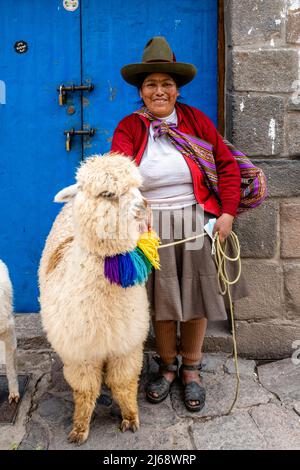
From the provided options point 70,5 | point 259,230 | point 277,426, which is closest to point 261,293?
point 259,230

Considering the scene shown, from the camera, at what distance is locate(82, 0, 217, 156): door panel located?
358 centimetres

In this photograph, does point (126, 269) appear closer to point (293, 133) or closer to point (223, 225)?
point (223, 225)

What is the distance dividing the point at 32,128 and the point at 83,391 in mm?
2198

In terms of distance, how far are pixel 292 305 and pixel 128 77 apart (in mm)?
1976

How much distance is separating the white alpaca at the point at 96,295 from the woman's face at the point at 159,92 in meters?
0.52

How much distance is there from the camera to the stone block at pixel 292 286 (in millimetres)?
3334

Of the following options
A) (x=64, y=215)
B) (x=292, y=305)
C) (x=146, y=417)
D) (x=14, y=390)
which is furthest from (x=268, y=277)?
(x=14, y=390)

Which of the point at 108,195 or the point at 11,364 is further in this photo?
the point at 11,364

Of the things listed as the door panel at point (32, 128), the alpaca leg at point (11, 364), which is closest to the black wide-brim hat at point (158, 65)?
the door panel at point (32, 128)

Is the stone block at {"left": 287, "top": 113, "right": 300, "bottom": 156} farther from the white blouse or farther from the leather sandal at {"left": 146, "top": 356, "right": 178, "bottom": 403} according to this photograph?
the leather sandal at {"left": 146, "top": 356, "right": 178, "bottom": 403}

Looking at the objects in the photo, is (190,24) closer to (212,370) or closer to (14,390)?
(212,370)

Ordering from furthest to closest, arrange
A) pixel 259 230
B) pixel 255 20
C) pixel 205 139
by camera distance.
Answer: pixel 259 230, pixel 255 20, pixel 205 139

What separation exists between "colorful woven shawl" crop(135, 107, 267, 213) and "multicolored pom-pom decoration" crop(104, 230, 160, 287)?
650 mm

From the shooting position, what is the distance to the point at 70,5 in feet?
11.8
